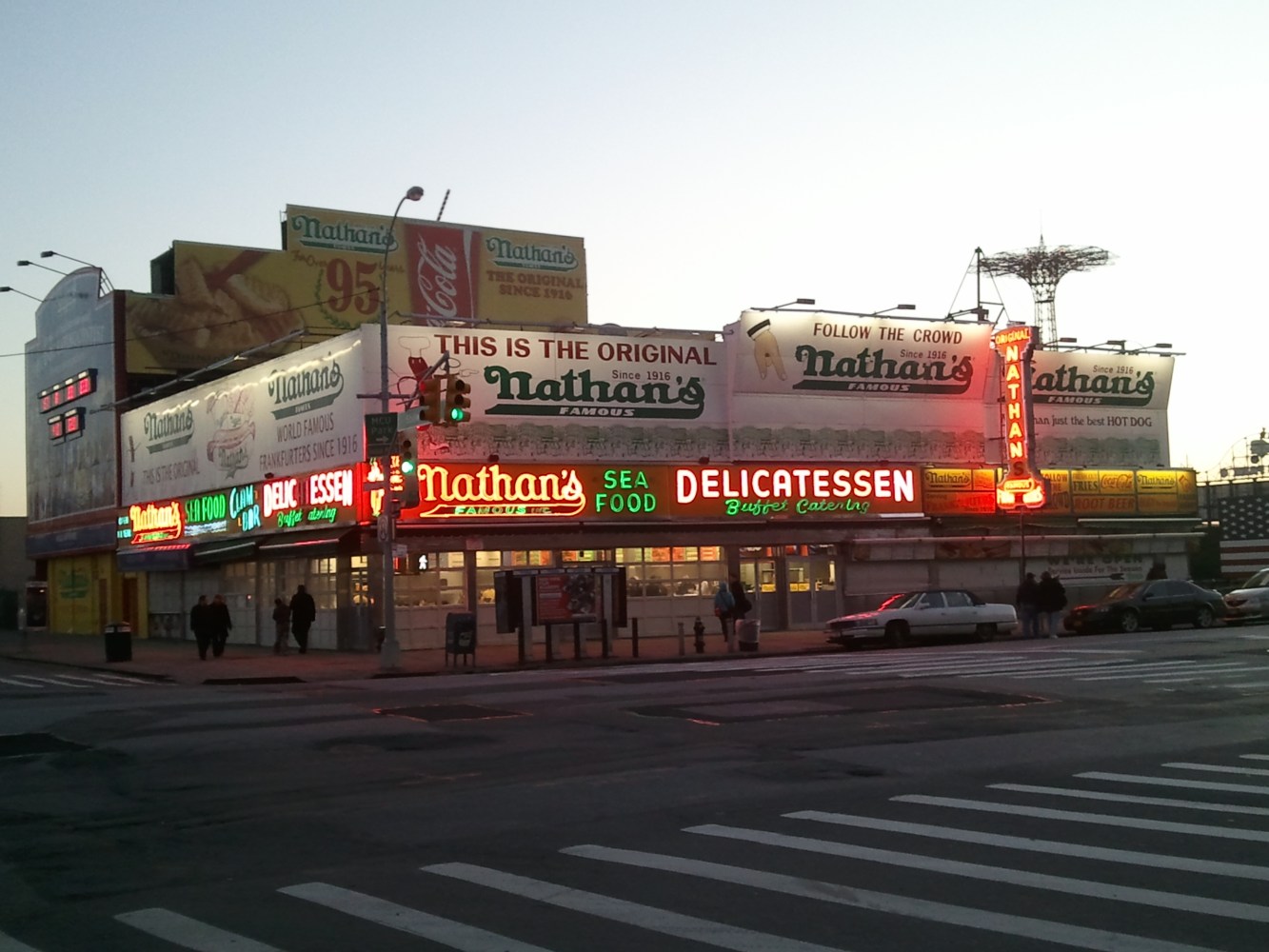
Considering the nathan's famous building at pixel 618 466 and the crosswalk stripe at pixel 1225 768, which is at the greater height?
the nathan's famous building at pixel 618 466

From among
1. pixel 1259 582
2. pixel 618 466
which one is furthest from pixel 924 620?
pixel 1259 582

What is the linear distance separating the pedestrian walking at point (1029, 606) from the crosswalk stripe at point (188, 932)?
3109 cm

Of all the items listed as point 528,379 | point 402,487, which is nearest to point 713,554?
point 528,379

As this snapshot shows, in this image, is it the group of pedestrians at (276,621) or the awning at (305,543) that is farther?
the awning at (305,543)

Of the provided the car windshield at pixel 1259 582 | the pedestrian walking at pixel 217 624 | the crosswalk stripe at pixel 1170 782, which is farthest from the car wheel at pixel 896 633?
the crosswalk stripe at pixel 1170 782

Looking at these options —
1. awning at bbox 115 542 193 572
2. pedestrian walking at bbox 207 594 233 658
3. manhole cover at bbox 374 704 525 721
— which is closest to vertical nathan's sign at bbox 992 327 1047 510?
pedestrian walking at bbox 207 594 233 658

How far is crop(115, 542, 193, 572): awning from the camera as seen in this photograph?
4522 cm

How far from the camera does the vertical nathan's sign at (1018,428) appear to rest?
146 feet

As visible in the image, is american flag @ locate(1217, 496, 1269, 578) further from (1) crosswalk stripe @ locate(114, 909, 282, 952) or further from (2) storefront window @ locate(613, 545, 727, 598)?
(1) crosswalk stripe @ locate(114, 909, 282, 952)

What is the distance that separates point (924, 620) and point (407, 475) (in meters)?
13.7

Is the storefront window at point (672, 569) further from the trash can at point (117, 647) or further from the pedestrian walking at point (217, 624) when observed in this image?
the trash can at point (117, 647)

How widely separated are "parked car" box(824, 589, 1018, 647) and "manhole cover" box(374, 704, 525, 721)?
16.7m

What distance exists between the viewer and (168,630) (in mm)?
49781

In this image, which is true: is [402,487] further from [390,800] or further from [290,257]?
[290,257]
